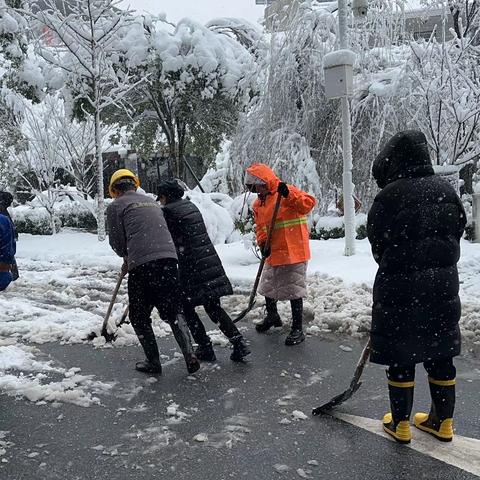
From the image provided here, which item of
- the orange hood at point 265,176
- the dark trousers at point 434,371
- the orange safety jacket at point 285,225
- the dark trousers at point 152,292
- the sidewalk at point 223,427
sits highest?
the orange hood at point 265,176

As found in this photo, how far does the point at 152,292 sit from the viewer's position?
14.3ft

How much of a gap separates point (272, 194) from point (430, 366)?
2489 millimetres

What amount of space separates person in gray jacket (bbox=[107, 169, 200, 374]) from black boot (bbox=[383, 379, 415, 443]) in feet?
5.78

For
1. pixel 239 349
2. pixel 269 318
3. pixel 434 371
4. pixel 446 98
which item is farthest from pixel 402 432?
pixel 446 98

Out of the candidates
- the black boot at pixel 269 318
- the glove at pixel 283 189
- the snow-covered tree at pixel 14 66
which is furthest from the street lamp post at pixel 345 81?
the snow-covered tree at pixel 14 66

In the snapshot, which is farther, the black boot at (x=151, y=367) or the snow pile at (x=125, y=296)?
the snow pile at (x=125, y=296)

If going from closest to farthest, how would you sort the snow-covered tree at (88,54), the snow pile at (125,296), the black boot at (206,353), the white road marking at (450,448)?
the white road marking at (450,448), the black boot at (206,353), the snow pile at (125,296), the snow-covered tree at (88,54)

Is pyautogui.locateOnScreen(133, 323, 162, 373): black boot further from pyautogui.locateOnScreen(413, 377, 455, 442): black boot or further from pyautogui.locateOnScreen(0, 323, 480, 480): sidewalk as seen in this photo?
pyautogui.locateOnScreen(413, 377, 455, 442): black boot

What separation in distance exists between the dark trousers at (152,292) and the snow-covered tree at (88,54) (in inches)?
381

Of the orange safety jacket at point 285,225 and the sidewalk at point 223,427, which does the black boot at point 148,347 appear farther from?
the orange safety jacket at point 285,225

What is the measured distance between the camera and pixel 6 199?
607cm

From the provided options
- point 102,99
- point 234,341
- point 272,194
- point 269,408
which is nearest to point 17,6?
point 102,99

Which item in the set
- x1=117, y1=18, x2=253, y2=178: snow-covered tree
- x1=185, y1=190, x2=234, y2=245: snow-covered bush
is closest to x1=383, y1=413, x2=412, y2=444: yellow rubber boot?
x1=185, y1=190, x2=234, y2=245: snow-covered bush

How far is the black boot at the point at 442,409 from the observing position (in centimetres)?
310
